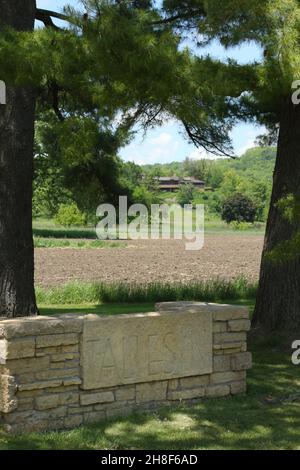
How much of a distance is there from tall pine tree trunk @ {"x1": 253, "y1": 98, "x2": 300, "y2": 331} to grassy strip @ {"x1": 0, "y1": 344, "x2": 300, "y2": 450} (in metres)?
2.02

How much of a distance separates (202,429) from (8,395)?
1612 millimetres

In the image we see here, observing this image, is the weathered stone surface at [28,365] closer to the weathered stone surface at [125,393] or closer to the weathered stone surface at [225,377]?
the weathered stone surface at [125,393]

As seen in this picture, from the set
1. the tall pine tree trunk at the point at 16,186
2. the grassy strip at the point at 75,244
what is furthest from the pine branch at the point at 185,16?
the grassy strip at the point at 75,244

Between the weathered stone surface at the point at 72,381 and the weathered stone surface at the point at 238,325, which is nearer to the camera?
the weathered stone surface at the point at 72,381

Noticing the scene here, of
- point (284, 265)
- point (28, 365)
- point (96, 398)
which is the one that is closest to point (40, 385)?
point (28, 365)

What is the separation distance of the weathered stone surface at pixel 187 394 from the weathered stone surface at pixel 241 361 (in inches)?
17.3

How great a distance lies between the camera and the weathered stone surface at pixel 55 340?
569 centimetres

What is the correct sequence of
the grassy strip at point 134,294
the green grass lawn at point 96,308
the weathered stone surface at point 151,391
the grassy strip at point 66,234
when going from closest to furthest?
the weathered stone surface at point 151,391 < the green grass lawn at point 96,308 < the grassy strip at point 134,294 < the grassy strip at point 66,234

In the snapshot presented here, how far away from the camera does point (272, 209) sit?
9.38 metres

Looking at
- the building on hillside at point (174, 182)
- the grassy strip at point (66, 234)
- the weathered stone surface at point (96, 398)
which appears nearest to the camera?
the weathered stone surface at point (96, 398)

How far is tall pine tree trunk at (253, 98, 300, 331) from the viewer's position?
29.6ft

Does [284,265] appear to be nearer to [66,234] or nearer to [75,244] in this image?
[75,244]

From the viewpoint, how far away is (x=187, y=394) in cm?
660

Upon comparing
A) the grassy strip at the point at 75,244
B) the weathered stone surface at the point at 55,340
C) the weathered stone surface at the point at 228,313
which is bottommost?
the grassy strip at the point at 75,244
